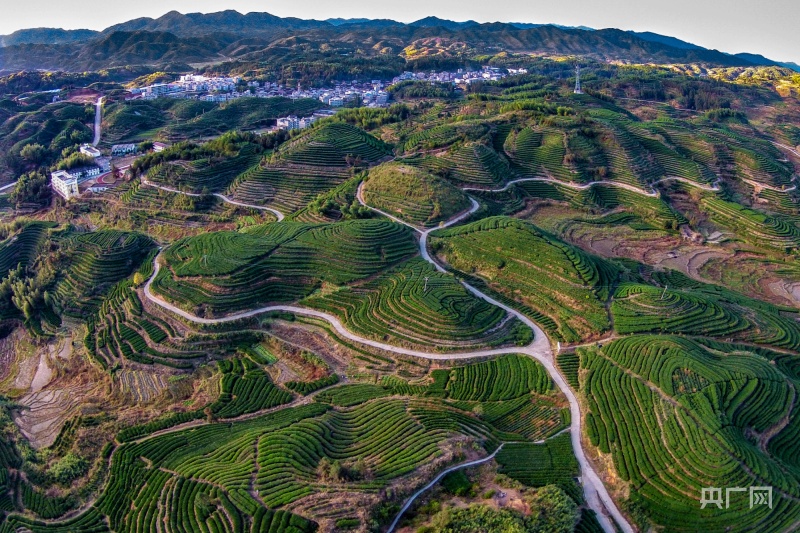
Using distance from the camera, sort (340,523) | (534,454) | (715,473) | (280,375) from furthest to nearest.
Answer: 1. (280,375)
2. (534,454)
3. (715,473)
4. (340,523)

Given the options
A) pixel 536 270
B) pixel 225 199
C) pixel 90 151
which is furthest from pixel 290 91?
pixel 536 270

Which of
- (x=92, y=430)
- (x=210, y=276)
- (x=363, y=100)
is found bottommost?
(x=92, y=430)

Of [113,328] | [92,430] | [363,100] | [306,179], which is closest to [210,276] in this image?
[113,328]

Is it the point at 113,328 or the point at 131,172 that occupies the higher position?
the point at 131,172

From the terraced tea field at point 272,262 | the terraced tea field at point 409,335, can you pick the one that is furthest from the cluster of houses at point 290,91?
the terraced tea field at point 272,262

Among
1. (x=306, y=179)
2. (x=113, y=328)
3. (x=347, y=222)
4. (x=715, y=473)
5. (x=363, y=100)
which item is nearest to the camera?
(x=715, y=473)

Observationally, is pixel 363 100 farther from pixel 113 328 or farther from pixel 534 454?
pixel 534 454

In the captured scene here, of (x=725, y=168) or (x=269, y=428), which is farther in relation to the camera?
(x=725, y=168)

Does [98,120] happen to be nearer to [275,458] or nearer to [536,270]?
[536,270]
